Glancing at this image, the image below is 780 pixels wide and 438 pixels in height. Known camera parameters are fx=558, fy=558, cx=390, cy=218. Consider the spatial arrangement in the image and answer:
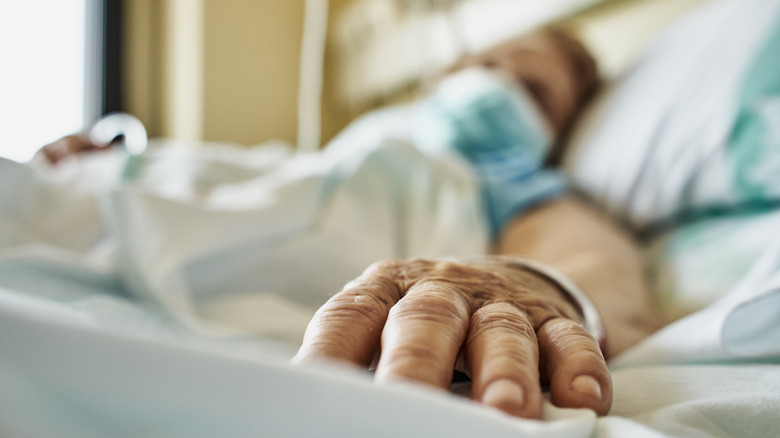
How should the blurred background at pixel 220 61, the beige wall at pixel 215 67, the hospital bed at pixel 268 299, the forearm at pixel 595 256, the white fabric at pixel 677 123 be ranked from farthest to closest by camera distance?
the beige wall at pixel 215 67 → the blurred background at pixel 220 61 → the white fabric at pixel 677 123 → the forearm at pixel 595 256 → the hospital bed at pixel 268 299

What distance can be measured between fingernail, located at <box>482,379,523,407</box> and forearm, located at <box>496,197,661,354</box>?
0.23 metres

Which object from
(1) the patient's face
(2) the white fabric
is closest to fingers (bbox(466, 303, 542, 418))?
(2) the white fabric

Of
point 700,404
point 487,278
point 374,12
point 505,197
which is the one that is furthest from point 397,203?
point 374,12

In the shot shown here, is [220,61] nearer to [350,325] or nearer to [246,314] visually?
[246,314]

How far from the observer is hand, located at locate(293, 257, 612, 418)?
203 mm

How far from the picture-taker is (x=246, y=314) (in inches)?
17.7

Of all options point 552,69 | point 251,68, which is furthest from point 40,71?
point 552,69

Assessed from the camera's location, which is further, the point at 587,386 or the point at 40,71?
the point at 40,71

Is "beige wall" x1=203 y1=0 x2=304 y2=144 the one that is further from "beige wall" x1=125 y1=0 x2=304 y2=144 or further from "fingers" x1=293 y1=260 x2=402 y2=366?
"fingers" x1=293 y1=260 x2=402 y2=366

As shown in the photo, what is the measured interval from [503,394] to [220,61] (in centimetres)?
188

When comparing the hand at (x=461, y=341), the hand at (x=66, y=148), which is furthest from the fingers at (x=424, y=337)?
the hand at (x=66, y=148)

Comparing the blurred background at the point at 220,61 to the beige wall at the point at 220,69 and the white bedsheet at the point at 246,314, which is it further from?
the white bedsheet at the point at 246,314

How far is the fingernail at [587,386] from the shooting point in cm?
22

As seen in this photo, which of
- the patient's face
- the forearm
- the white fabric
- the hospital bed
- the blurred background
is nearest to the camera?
the hospital bed
